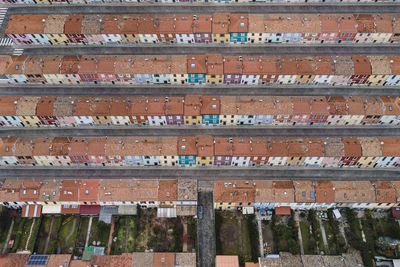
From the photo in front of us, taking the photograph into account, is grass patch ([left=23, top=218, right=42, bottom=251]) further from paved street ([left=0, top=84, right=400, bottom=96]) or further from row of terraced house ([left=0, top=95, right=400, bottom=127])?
paved street ([left=0, top=84, right=400, bottom=96])

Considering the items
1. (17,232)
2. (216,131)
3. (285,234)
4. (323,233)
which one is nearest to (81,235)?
(17,232)

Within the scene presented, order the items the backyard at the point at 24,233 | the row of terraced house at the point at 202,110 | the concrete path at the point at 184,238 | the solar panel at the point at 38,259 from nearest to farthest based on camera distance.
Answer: the solar panel at the point at 38,259 → the concrete path at the point at 184,238 → the backyard at the point at 24,233 → the row of terraced house at the point at 202,110

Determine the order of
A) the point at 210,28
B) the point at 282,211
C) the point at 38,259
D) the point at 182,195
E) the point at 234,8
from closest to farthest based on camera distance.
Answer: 1. the point at 38,259
2. the point at 182,195
3. the point at 282,211
4. the point at 210,28
5. the point at 234,8

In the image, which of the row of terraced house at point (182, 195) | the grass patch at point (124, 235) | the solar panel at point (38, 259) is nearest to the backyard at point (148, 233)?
the grass patch at point (124, 235)

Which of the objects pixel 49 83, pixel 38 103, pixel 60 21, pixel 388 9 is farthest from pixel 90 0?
pixel 388 9

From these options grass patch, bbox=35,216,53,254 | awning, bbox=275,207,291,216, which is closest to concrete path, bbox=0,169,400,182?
awning, bbox=275,207,291,216

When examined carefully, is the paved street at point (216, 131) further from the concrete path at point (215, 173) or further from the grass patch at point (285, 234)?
the grass patch at point (285, 234)

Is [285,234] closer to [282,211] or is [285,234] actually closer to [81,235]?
[282,211]
